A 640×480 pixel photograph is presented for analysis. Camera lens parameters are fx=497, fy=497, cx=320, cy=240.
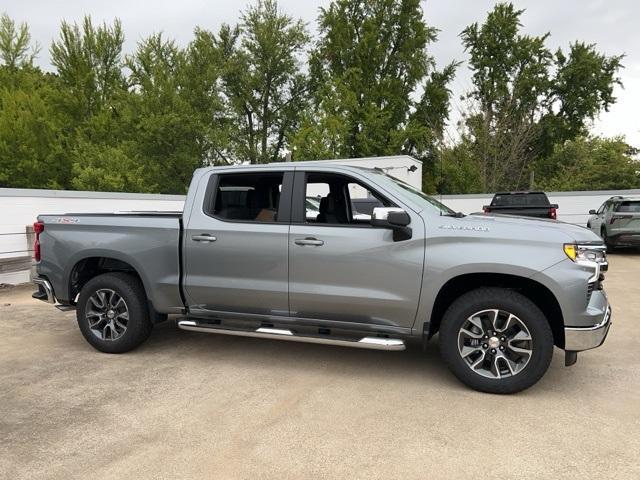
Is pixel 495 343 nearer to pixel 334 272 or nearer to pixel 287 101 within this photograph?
pixel 334 272

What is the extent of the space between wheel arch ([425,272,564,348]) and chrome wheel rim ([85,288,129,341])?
9.99 ft

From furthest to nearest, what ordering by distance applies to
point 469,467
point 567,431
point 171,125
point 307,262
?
point 171,125 → point 307,262 → point 567,431 → point 469,467

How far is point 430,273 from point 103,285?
3.26m

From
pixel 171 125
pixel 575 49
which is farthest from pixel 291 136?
pixel 575 49

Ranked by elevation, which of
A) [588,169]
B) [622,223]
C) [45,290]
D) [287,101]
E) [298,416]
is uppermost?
[287,101]

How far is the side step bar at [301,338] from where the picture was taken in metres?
4.04

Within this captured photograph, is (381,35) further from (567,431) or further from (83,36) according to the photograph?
(567,431)

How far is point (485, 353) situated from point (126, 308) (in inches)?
135

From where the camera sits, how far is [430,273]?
13.1ft

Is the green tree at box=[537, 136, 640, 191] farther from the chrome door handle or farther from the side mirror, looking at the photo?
the chrome door handle

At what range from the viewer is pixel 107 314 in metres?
5.06

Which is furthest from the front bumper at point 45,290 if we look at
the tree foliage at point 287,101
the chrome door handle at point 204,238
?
the tree foliage at point 287,101

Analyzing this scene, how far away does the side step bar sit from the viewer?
404 cm

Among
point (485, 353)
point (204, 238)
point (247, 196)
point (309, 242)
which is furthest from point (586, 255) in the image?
point (204, 238)
